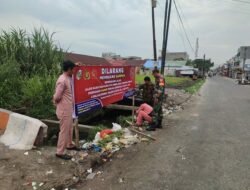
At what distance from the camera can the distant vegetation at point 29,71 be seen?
8.83 metres

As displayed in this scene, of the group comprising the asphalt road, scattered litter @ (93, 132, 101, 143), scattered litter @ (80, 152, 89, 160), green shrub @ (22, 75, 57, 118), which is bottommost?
the asphalt road

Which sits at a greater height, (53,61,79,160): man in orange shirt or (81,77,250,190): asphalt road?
(53,61,79,160): man in orange shirt

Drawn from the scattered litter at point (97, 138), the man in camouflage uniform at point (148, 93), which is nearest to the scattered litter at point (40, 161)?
the scattered litter at point (97, 138)

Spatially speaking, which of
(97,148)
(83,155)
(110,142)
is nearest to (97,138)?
(110,142)

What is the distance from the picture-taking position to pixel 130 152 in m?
6.50

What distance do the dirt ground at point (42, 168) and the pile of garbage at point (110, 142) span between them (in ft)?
0.71

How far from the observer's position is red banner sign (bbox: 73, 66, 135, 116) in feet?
22.5

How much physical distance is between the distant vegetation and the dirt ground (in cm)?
281

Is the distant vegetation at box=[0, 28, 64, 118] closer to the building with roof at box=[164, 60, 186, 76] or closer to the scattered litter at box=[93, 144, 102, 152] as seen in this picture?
the scattered litter at box=[93, 144, 102, 152]

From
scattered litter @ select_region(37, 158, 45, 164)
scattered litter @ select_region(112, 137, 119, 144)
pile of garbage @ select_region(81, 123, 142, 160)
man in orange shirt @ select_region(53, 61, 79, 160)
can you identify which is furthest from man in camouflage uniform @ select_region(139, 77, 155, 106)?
scattered litter @ select_region(37, 158, 45, 164)

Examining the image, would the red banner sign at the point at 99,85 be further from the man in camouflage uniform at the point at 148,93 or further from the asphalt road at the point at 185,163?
the asphalt road at the point at 185,163

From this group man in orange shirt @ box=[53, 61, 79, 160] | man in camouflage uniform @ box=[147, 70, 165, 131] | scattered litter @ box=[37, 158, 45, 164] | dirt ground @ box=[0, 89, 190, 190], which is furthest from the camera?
man in camouflage uniform @ box=[147, 70, 165, 131]

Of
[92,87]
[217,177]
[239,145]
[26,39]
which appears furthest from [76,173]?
[26,39]

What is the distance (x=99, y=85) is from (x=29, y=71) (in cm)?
360
